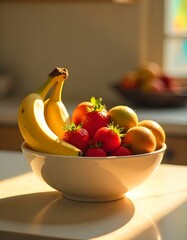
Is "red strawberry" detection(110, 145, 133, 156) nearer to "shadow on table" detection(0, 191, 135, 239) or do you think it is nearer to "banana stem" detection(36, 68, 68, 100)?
"shadow on table" detection(0, 191, 135, 239)

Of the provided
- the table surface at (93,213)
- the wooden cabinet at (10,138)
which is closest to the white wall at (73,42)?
the wooden cabinet at (10,138)

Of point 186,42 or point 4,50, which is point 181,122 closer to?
point 186,42

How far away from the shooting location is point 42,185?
1423 millimetres

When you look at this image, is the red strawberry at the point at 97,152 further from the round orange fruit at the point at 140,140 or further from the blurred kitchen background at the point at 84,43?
the blurred kitchen background at the point at 84,43

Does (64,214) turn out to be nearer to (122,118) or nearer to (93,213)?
(93,213)

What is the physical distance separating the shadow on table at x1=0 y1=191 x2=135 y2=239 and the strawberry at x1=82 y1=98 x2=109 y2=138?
17 cm

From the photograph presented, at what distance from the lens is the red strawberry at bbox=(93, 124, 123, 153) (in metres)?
1.22

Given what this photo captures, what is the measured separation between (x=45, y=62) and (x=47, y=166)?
78.8 inches

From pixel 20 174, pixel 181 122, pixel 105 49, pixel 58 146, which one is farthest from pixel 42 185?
pixel 105 49

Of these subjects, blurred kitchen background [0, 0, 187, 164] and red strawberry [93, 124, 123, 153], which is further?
blurred kitchen background [0, 0, 187, 164]

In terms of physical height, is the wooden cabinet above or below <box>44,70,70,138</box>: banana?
below

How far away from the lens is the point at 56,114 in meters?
1.38

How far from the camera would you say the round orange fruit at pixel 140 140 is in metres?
1.24

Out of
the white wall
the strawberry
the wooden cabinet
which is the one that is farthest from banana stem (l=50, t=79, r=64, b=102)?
the white wall
